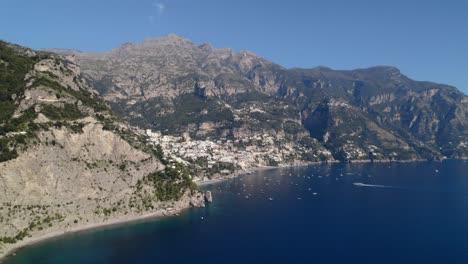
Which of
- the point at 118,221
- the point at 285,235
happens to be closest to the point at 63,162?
the point at 118,221

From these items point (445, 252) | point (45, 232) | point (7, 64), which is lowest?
point (445, 252)

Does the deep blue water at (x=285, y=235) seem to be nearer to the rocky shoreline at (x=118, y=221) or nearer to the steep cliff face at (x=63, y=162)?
the rocky shoreline at (x=118, y=221)

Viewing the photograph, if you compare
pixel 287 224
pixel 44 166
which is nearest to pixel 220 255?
pixel 287 224

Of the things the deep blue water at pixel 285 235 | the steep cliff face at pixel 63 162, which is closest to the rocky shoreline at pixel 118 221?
the steep cliff face at pixel 63 162

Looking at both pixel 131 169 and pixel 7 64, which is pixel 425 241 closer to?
pixel 131 169

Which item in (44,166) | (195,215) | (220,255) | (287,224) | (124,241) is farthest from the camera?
(195,215)
